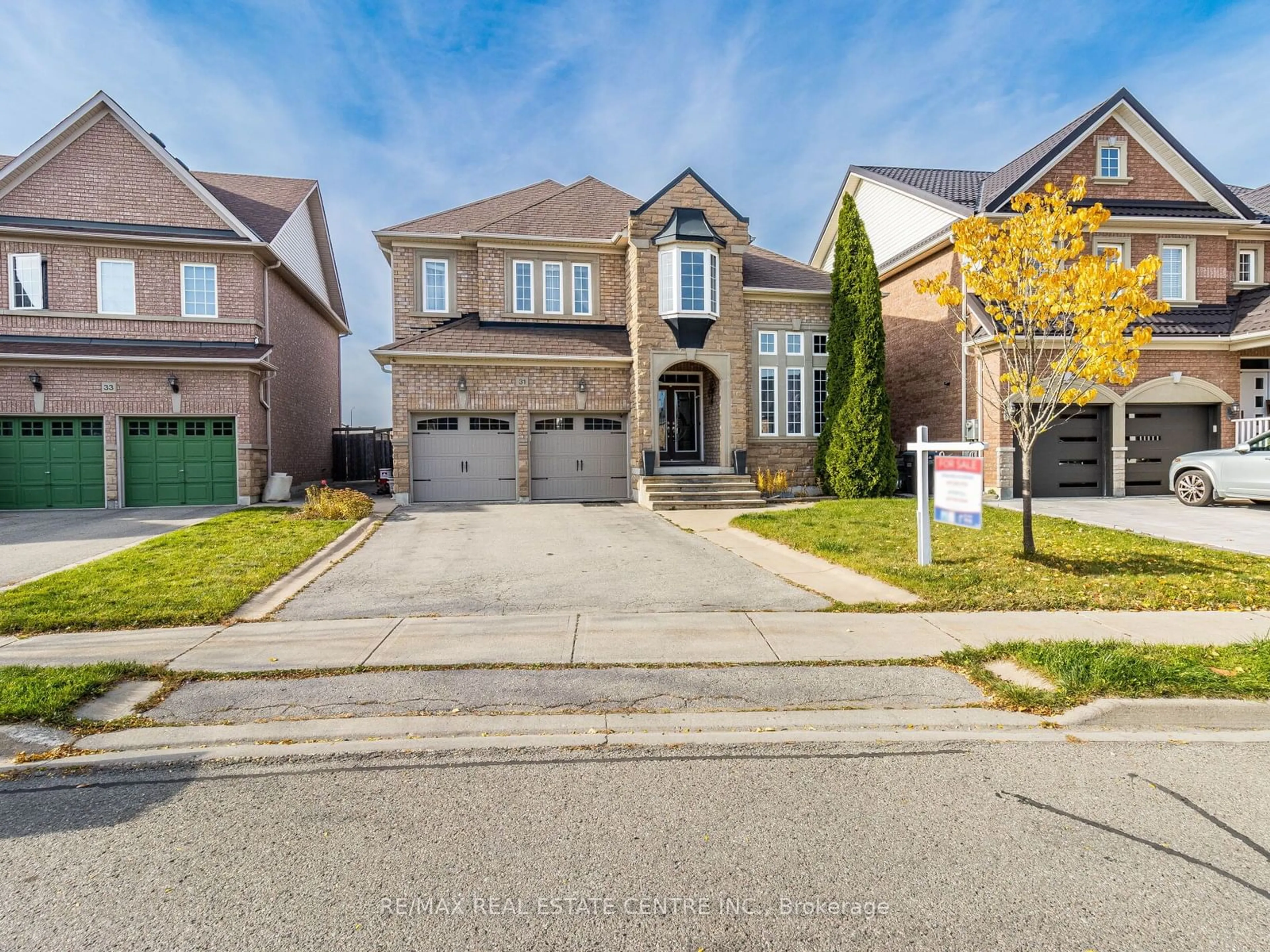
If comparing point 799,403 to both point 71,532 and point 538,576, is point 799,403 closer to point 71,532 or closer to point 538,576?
point 538,576

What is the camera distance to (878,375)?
1686 cm

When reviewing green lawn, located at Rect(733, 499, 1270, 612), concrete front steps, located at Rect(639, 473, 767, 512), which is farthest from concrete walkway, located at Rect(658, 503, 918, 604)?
concrete front steps, located at Rect(639, 473, 767, 512)

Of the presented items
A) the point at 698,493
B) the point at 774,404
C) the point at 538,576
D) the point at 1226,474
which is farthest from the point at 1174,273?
the point at 538,576

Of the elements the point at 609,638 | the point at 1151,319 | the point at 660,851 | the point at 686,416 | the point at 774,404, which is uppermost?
the point at 1151,319

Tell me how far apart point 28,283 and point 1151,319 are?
94.5ft

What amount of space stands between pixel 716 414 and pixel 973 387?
6.47 m

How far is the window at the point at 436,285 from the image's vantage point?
18891 millimetres

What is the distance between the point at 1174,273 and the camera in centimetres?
1806

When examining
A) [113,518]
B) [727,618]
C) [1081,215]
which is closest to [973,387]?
[1081,215]

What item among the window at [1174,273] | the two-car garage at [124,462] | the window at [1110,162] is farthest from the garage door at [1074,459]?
the two-car garage at [124,462]

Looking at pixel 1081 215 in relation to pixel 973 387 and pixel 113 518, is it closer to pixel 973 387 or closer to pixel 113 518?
pixel 973 387

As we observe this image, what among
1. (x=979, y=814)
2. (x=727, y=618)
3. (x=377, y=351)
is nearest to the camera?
(x=979, y=814)

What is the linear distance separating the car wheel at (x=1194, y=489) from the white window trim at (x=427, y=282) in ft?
60.7

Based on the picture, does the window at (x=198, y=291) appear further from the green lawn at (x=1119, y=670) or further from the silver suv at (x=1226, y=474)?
the silver suv at (x=1226, y=474)
